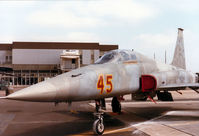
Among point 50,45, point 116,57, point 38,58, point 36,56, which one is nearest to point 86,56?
point 50,45

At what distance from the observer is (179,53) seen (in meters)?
15.7

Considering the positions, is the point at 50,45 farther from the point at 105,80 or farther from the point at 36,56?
the point at 105,80

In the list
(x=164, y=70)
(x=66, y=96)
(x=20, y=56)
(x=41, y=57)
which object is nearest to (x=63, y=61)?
(x=41, y=57)

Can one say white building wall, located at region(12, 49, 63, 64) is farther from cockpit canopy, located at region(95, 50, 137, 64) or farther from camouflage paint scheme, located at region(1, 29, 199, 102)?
cockpit canopy, located at region(95, 50, 137, 64)

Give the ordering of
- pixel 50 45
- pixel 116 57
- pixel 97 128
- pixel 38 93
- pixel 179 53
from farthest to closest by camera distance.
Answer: pixel 50 45 < pixel 179 53 < pixel 116 57 < pixel 97 128 < pixel 38 93

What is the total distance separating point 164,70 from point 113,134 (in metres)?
4.60

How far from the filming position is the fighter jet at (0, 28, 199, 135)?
235 inches

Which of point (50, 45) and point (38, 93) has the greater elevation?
point (50, 45)

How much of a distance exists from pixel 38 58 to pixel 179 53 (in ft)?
160

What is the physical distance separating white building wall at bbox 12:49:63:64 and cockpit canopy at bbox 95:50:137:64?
52636 millimetres

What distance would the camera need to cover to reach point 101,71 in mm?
7363

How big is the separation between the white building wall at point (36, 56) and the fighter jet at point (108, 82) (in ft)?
165

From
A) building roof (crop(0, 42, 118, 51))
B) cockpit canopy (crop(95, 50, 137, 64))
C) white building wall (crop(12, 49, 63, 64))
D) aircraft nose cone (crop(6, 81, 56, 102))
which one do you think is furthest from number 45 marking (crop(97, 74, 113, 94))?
building roof (crop(0, 42, 118, 51))

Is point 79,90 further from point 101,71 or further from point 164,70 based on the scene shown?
point 164,70
